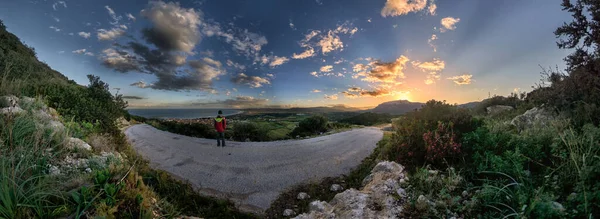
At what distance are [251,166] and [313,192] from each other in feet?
9.67

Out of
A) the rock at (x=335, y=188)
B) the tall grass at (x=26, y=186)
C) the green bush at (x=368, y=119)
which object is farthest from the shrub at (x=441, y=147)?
the green bush at (x=368, y=119)

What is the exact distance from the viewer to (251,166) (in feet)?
27.8

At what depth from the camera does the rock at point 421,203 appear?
160 inches

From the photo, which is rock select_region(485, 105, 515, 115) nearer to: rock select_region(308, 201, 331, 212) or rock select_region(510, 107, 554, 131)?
rock select_region(510, 107, 554, 131)

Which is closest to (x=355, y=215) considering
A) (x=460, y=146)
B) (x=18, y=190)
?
(x=460, y=146)

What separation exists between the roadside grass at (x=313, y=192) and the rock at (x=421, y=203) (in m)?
2.34

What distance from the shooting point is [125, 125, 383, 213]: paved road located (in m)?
6.45

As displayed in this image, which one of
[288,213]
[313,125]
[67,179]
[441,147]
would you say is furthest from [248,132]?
[67,179]

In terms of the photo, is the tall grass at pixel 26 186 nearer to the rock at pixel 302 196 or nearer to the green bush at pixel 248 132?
the rock at pixel 302 196

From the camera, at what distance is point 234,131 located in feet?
55.5

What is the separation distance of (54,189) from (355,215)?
4412 mm

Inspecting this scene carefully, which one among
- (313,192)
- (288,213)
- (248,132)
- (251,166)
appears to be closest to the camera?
(288,213)

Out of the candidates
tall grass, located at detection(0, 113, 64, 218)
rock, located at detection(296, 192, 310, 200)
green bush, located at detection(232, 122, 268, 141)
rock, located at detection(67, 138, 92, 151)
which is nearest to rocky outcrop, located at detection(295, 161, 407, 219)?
rock, located at detection(296, 192, 310, 200)

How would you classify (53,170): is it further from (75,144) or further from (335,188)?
(335,188)
